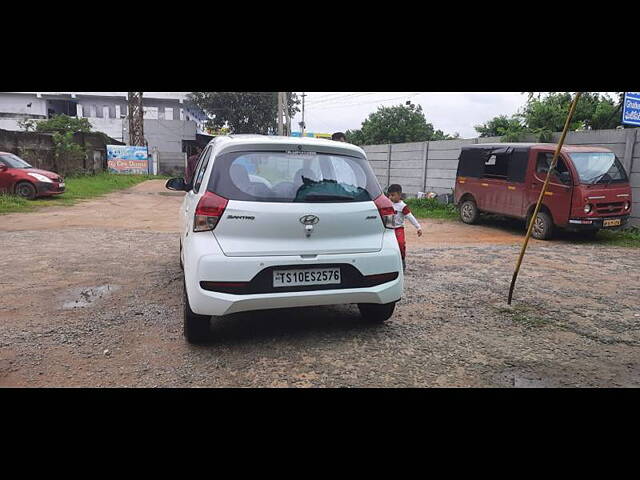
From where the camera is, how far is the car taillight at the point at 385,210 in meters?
3.72

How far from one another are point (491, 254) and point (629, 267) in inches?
73.4

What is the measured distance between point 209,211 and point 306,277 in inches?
32.9

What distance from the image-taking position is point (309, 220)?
3.42 m

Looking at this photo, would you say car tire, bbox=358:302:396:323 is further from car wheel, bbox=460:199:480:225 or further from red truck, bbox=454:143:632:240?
car wheel, bbox=460:199:480:225

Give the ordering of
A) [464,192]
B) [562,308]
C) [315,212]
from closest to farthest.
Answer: [315,212]
[562,308]
[464,192]

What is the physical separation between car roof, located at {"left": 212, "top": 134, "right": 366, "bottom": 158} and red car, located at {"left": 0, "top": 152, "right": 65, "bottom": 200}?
12.3 m

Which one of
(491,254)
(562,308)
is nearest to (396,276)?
(562,308)

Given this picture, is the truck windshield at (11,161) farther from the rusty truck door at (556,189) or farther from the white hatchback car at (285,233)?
Answer: the rusty truck door at (556,189)

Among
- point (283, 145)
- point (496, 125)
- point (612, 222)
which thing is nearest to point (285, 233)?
point (283, 145)

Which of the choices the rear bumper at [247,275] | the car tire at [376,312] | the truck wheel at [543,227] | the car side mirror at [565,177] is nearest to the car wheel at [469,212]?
the truck wheel at [543,227]

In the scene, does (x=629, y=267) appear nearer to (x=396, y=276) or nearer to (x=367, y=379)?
(x=396, y=276)

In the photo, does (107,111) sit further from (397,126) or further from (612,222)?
(612,222)

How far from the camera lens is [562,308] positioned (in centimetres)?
476

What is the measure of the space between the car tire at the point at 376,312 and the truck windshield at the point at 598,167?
626cm
